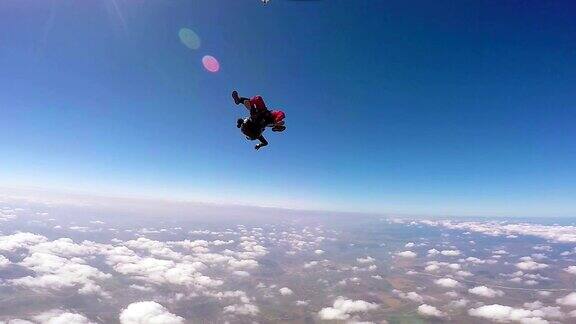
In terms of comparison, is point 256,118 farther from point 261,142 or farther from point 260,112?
point 261,142

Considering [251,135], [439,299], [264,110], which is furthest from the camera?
[439,299]

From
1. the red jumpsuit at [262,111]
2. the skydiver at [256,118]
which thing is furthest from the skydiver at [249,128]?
the red jumpsuit at [262,111]

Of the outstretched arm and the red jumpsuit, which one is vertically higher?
the red jumpsuit

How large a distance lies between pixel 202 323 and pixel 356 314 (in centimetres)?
8350

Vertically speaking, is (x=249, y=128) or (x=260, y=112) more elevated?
(x=260, y=112)

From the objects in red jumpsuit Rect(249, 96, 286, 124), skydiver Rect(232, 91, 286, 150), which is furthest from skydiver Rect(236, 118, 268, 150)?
red jumpsuit Rect(249, 96, 286, 124)

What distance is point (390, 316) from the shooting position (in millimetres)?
167375

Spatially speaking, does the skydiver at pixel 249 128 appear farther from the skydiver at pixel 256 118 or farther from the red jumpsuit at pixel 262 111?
the red jumpsuit at pixel 262 111

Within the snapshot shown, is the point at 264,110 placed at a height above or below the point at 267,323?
above

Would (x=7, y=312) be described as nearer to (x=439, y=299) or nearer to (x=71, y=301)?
(x=71, y=301)

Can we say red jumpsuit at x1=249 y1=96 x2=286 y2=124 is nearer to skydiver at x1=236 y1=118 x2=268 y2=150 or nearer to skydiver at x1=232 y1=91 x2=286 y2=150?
skydiver at x1=232 y1=91 x2=286 y2=150

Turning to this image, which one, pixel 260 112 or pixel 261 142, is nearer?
pixel 260 112

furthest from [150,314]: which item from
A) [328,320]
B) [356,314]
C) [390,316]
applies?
[390,316]

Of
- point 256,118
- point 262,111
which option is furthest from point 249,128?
point 262,111
